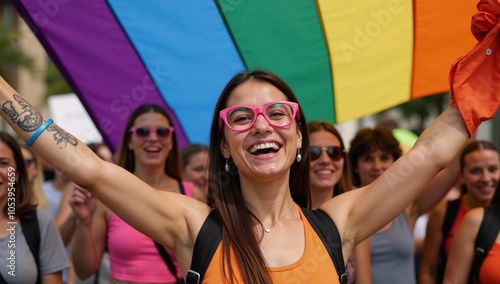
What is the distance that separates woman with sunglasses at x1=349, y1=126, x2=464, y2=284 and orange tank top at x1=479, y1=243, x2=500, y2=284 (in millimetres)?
606

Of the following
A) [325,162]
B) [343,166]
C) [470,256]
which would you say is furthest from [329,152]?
[470,256]

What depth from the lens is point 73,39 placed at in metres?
5.14

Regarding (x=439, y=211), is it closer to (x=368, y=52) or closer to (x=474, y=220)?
(x=474, y=220)

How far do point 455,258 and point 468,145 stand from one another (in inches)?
55.3

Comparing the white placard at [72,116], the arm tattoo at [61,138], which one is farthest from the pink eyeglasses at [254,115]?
the white placard at [72,116]

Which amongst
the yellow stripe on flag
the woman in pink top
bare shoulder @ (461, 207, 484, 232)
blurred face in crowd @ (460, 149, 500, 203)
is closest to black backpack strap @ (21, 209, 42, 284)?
the yellow stripe on flag

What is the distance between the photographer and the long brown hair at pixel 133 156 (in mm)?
5117

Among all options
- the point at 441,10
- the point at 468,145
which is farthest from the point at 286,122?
the point at 468,145

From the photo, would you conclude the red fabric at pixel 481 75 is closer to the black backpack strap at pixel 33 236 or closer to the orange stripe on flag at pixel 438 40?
the orange stripe on flag at pixel 438 40

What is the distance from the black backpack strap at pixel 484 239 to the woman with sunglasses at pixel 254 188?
128 centimetres

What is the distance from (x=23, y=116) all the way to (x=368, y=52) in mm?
2668

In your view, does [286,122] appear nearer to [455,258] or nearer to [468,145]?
[455,258]

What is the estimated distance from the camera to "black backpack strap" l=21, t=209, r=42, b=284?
4250 mm

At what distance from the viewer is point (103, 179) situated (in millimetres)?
2758
